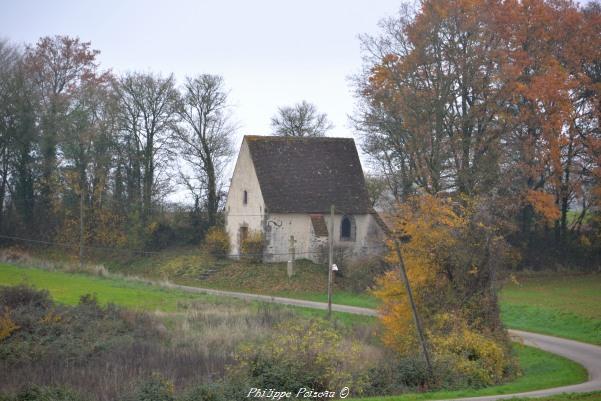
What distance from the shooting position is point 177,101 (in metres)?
54.4

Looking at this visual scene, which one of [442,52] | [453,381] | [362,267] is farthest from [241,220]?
[453,381]

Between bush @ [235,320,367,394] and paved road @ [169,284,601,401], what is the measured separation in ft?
14.7

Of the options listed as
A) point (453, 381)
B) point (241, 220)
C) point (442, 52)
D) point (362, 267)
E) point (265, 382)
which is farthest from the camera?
point (241, 220)

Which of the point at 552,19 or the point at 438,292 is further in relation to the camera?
the point at 552,19

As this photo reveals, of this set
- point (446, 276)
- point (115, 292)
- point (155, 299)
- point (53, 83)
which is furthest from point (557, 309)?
point (53, 83)

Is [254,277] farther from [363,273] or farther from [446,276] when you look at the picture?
[446,276]

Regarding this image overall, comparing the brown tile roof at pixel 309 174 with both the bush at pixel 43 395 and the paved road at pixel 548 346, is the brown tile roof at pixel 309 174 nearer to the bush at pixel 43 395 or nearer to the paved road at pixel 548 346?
the paved road at pixel 548 346

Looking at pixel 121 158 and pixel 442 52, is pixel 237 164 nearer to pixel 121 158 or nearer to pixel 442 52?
pixel 121 158

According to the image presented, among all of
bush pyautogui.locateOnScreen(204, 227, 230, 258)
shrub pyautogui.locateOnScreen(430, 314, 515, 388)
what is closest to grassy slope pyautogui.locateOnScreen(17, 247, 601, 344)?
bush pyautogui.locateOnScreen(204, 227, 230, 258)

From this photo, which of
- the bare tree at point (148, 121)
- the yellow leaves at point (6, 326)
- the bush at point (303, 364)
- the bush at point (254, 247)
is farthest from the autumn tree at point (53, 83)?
the bush at point (303, 364)

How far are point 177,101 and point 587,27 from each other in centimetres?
2651

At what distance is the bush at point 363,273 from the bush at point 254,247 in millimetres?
5545

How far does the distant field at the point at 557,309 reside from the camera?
1226 inches

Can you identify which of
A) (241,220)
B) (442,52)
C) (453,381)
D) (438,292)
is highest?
(442,52)
